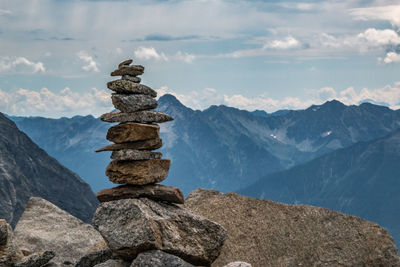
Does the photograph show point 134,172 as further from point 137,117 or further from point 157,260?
point 157,260

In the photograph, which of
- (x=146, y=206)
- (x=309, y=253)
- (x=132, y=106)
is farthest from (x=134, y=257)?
(x=309, y=253)

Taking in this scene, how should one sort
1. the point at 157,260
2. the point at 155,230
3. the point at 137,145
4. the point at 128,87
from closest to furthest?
the point at 157,260 → the point at 155,230 → the point at 137,145 → the point at 128,87

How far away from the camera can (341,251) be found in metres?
27.6

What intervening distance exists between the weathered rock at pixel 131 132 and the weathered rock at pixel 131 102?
35.3 inches

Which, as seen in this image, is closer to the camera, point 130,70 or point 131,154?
point 131,154

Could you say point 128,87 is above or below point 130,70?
below

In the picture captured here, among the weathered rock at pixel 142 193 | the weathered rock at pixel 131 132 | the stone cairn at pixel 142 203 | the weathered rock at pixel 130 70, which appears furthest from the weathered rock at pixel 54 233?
the weathered rock at pixel 130 70

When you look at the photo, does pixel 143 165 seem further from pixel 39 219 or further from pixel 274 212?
pixel 39 219

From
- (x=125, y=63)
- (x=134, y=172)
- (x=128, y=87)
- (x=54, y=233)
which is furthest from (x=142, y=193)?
(x=54, y=233)

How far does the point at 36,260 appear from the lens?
27.6 m

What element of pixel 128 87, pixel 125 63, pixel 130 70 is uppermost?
pixel 125 63

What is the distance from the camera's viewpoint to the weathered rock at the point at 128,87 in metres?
26.7

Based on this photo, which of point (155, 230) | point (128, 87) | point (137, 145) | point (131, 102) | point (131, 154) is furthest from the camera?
point (128, 87)

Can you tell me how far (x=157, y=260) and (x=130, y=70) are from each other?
10.6m
